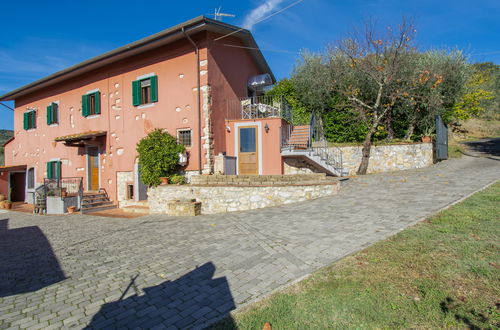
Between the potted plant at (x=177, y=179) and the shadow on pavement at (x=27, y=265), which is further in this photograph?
the potted plant at (x=177, y=179)

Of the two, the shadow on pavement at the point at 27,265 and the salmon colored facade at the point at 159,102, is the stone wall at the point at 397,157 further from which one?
the shadow on pavement at the point at 27,265

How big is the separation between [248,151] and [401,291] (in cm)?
943

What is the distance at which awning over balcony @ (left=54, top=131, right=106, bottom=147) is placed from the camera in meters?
13.4

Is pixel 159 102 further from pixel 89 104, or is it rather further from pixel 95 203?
pixel 95 203

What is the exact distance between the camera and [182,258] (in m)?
4.54

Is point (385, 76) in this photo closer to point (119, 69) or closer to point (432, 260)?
point (432, 260)

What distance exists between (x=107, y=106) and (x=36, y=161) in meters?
8.23

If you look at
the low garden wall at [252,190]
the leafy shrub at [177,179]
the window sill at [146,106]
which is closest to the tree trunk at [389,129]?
the low garden wall at [252,190]

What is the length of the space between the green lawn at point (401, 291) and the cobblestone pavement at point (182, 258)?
0.36m

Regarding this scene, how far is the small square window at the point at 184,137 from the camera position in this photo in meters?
11.6

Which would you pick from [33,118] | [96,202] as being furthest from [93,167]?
[33,118]

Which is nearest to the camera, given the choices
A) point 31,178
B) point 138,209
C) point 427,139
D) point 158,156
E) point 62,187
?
point 158,156

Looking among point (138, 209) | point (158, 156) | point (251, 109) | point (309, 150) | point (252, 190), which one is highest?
point (251, 109)

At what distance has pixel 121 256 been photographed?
4902 mm
